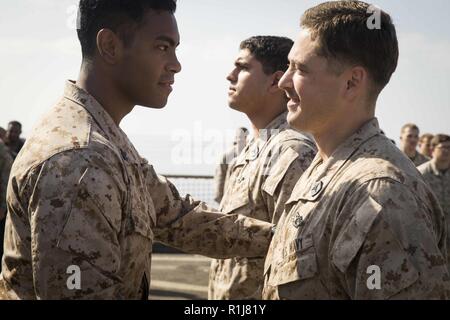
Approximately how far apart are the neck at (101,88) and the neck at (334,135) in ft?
3.20

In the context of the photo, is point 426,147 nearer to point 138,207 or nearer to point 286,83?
point 286,83

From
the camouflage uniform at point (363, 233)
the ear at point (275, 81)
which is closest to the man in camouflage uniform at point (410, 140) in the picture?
the ear at point (275, 81)

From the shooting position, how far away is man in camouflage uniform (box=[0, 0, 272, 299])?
248 cm

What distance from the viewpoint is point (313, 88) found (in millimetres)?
2922

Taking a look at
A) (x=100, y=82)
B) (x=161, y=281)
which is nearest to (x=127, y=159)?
(x=100, y=82)

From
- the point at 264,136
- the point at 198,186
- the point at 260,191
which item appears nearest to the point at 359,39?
the point at 260,191

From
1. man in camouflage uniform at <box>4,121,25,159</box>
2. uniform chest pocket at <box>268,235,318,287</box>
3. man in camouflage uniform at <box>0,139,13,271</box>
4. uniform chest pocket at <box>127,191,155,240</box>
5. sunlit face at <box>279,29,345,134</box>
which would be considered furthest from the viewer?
man in camouflage uniform at <box>4,121,25,159</box>

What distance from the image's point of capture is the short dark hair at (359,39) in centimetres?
281

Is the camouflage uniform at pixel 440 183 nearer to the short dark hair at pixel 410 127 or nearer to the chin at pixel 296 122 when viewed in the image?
the short dark hair at pixel 410 127

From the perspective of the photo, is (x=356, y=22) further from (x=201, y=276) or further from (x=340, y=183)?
(x=201, y=276)

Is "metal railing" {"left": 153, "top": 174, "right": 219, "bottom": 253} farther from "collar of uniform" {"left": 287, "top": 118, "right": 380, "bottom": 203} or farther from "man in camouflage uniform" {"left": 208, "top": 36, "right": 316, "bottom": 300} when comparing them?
"collar of uniform" {"left": 287, "top": 118, "right": 380, "bottom": 203}

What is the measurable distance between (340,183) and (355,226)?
0.27 metres

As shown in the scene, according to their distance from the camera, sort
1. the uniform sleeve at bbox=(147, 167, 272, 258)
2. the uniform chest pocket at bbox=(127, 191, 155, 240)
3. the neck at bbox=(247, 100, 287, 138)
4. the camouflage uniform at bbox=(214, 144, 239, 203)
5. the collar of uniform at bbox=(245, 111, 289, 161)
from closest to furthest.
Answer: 1. the uniform chest pocket at bbox=(127, 191, 155, 240)
2. the uniform sleeve at bbox=(147, 167, 272, 258)
3. the collar of uniform at bbox=(245, 111, 289, 161)
4. the neck at bbox=(247, 100, 287, 138)
5. the camouflage uniform at bbox=(214, 144, 239, 203)

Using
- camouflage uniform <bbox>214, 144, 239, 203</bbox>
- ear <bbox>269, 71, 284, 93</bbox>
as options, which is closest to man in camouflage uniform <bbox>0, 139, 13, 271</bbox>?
camouflage uniform <bbox>214, 144, 239, 203</bbox>
